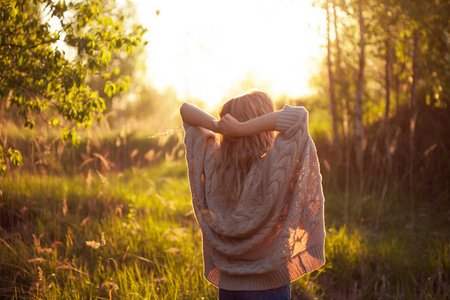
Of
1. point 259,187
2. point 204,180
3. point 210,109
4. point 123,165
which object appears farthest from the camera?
point 210,109

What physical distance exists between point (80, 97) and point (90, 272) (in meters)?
1.72

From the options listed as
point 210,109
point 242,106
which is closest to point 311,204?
point 242,106

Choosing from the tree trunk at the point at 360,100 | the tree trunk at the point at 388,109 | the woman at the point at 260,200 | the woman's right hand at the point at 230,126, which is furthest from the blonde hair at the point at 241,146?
the tree trunk at the point at 388,109

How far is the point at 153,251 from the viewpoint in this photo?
13.1 ft

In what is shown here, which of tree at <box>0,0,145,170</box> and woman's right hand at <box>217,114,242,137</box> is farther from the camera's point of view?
tree at <box>0,0,145,170</box>

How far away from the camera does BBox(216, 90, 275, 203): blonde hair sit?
2.25 metres

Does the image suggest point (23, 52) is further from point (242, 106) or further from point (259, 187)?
point (259, 187)

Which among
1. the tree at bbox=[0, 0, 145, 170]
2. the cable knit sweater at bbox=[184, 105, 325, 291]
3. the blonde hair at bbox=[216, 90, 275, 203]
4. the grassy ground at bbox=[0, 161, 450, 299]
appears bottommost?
the grassy ground at bbox=[0, 161, 450, 299]

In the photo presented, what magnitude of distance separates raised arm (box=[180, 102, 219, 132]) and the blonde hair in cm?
10

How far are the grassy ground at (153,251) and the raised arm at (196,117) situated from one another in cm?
122

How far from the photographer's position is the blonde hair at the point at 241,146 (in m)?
2.25

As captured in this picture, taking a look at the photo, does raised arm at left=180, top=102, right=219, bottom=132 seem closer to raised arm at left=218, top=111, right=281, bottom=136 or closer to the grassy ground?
raised arm at left=218, top=111, right=281, bottom=136

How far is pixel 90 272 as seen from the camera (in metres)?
3.80

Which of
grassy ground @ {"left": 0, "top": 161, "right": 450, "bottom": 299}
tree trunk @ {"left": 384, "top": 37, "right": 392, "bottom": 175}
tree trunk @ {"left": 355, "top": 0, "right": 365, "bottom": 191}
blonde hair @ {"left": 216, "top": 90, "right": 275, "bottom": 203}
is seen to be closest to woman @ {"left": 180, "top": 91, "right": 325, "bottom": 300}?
blonde hair @ {"left": 216, "top": 90, "right": 275, "bottom": 203}
